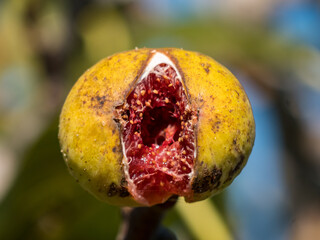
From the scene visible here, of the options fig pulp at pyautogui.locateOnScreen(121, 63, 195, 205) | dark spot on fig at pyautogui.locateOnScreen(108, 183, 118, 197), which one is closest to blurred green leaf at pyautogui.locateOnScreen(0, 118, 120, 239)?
fig pulp at pyautogui.locateOnScreen(121, 63, 195, 205)

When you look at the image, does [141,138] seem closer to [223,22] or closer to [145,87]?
[145,87]

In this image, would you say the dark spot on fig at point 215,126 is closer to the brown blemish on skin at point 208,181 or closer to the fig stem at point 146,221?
the brown blemish on skin at point 208,181

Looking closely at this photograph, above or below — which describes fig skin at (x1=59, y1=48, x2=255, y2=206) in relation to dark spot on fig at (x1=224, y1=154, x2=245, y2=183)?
above

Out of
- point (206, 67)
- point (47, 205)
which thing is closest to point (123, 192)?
point (206, 67)

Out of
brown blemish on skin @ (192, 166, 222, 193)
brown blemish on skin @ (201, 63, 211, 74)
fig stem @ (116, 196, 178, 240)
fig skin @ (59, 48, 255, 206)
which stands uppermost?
brown blemish on skin @ (201, 63, 211, 74)

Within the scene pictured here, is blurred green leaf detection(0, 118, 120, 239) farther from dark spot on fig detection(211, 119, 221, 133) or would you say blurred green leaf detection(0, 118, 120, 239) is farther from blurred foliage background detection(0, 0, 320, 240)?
dark spot on fig detection(211, 119, 221, 133)

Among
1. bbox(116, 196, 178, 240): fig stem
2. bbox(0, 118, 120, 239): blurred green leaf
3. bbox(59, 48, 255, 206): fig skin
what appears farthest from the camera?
bbox(0, 118, 120, 239): blurred green leaf

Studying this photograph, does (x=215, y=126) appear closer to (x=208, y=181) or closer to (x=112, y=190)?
(x=208, y=181)

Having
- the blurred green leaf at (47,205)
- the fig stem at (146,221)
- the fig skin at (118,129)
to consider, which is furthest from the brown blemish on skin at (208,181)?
the blurred green leaf at (47,205)
